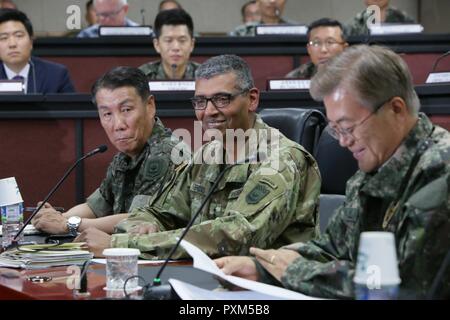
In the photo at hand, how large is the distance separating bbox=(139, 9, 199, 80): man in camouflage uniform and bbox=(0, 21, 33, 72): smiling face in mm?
765

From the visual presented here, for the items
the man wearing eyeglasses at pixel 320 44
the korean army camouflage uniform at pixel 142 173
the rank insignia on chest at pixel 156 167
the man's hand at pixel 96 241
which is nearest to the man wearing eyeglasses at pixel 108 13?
the man wearing eyeglasses at pixel 320 44

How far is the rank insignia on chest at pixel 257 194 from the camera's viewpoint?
101 inches

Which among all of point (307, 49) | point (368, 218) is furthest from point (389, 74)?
point (307, 49)

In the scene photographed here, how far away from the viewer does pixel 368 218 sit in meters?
2.02

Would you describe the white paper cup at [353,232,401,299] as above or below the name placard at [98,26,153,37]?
below

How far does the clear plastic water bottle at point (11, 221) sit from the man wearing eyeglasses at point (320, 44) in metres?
2.86

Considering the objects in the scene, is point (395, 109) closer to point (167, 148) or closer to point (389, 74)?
point (389, 74)

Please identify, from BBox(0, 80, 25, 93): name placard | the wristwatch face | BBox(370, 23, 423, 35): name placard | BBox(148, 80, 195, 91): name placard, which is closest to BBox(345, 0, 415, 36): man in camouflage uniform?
BBox(370, 23, 423, 35): name placard

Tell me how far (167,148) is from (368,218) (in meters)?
1.46

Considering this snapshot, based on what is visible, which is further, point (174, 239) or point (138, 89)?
point (138, 89)

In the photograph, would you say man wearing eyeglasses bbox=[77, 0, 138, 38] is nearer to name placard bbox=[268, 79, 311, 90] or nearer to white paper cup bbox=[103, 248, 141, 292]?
name placard bbox=[268, 79, 311, 90]

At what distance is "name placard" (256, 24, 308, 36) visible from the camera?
6.09 metres

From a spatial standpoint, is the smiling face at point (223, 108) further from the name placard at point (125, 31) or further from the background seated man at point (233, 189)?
the name placard at point (125, 31)
